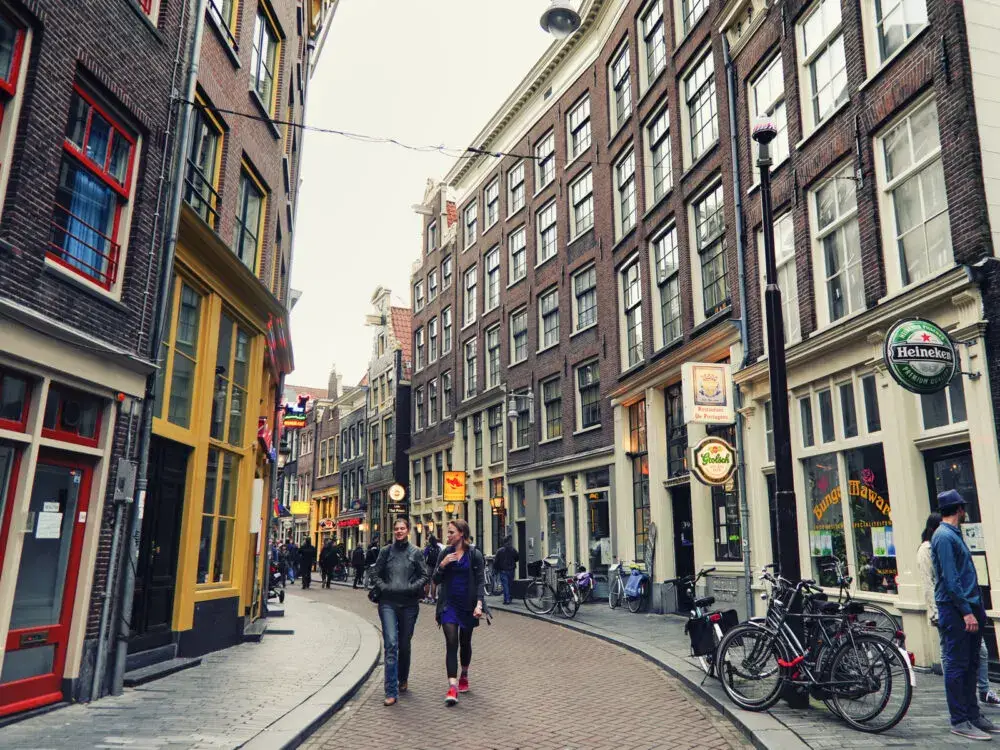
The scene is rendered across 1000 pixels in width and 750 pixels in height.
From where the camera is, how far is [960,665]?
244 inches

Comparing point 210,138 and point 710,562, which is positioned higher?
point 210,138

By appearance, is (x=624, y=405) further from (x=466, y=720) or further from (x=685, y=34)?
(x=466, y=720)

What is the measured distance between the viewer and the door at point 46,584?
23.2ft

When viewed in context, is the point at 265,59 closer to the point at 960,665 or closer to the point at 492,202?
the point at 960,665

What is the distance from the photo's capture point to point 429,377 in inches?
1459

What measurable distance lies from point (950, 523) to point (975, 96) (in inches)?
222

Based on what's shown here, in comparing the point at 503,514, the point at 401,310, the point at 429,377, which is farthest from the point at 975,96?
the point at 401,310

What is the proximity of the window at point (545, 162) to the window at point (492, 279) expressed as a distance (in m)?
3.74

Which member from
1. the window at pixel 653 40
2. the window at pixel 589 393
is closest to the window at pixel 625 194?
the window at pixel 653 40

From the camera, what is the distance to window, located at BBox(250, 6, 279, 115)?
13.6m

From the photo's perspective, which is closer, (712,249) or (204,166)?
(204,166)

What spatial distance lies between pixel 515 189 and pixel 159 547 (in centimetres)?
2200

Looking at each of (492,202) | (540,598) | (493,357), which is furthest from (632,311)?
(492,202)

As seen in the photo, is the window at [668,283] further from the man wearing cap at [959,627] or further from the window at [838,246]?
the man wearing cap at [959,627]
